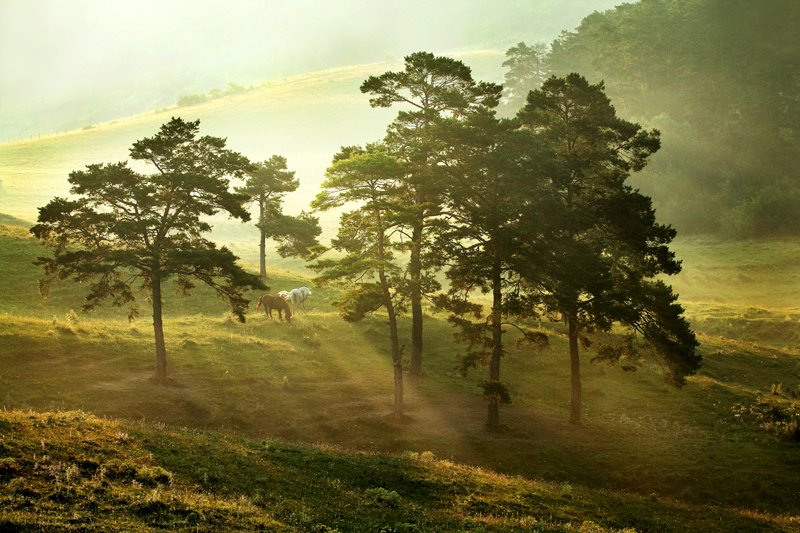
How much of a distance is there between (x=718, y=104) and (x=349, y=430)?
289ft

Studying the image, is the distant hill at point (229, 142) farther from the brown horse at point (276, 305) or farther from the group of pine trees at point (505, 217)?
the group of pine trees at point (505, 217)

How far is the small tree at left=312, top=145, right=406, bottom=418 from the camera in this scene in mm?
28844

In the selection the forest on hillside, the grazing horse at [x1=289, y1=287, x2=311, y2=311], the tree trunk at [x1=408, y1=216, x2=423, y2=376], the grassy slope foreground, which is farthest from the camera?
the forest on hillside

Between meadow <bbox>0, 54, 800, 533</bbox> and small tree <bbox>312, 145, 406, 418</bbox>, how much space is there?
4.09 m

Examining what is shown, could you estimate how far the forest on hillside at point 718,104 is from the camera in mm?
82625

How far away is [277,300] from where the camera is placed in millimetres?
47125

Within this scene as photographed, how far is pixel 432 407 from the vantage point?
3362 centimetres

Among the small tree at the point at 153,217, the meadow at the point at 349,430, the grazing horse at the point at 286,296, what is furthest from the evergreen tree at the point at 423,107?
the grazing horse at the point at 286,296

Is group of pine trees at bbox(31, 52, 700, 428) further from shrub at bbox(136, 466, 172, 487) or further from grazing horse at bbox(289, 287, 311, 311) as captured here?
grazing horse at bbox(289, 287, 311, 311)

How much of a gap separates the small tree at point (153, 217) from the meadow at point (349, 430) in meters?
5.29

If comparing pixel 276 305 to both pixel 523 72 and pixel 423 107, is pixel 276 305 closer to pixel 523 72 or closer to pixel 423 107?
pixel 423 107

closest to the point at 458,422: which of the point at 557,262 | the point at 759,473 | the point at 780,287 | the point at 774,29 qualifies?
the point at 557,262

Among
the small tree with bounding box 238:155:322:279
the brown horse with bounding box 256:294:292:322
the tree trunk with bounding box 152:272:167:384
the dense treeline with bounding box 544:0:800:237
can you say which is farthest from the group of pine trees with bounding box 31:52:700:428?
the dense treeline with bounding box 544:0:800:237

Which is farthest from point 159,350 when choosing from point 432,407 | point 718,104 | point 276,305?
point 718,104
